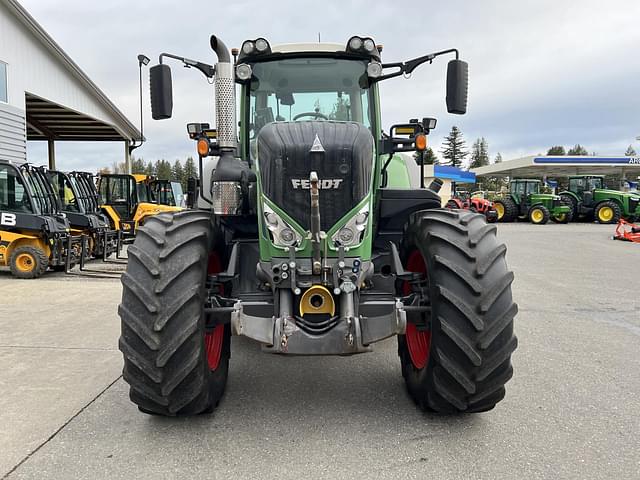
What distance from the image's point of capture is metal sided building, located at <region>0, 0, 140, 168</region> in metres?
14.5

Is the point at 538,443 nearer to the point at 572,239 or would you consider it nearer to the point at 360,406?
the point at 360,406

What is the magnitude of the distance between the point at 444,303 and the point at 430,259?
300 millimetres

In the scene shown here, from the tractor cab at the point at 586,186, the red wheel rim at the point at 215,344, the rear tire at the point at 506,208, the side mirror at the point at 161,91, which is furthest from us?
the rear tire at the point at 506,208

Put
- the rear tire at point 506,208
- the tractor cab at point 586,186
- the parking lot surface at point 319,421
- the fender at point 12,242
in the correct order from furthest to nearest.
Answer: the rear tire at point 506,208 → the tractor cab at point 586,186 → the fender at point 12,242 → the parking lot surface at point 319,421

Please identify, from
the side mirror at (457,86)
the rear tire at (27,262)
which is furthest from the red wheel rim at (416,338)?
the rear tire at (27,262)

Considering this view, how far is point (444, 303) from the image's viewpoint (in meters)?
2.91

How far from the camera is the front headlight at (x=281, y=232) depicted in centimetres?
309

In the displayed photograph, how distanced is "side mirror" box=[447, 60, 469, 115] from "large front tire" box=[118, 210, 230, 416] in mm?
2340

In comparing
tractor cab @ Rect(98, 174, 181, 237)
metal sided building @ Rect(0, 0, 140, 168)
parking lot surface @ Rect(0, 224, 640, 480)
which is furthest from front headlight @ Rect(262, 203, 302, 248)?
metal sided building @ Rect(0, 0, 140, 168)

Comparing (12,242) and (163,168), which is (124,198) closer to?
(12,242)

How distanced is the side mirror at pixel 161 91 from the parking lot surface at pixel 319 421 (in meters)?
2.11

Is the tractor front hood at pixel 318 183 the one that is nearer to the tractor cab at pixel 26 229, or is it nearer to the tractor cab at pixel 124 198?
the tractor cab at pixel 26 229

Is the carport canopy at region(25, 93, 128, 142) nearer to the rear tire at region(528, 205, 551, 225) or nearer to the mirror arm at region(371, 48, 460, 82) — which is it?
the mirror arm at region(371, 48, 460, 82)

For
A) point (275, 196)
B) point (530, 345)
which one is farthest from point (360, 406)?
point (530, 345)
